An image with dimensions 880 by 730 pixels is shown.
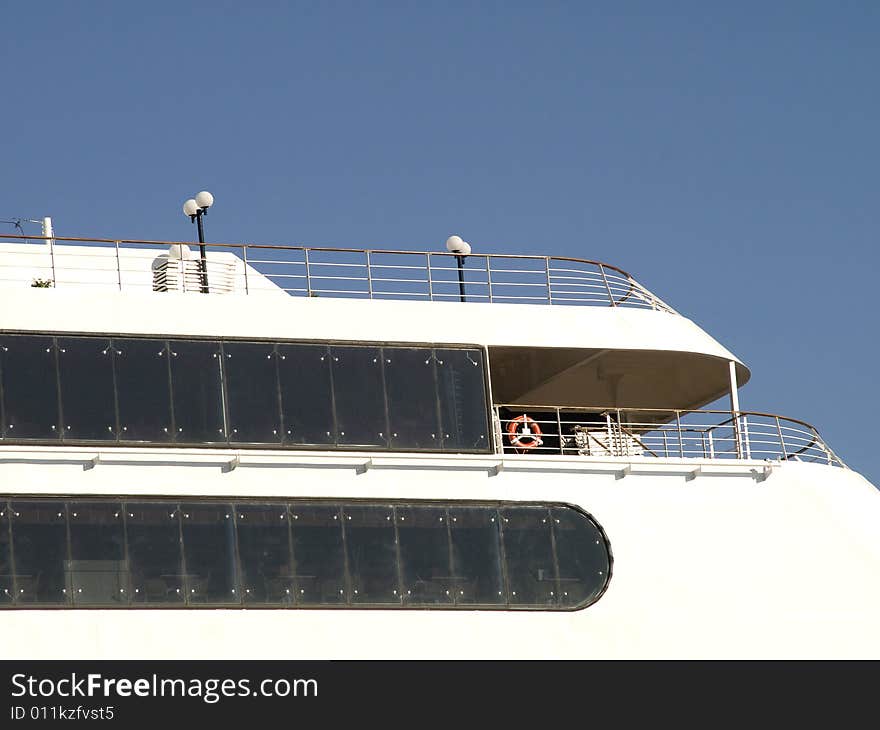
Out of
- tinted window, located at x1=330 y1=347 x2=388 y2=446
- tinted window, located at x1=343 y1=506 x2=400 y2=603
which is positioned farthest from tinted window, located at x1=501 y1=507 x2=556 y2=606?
tinted window, located at x1=330 y1=347 x2=388 y2=446

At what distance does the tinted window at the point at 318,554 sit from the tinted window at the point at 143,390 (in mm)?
2378

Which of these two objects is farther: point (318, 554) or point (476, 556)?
point (476, 556)

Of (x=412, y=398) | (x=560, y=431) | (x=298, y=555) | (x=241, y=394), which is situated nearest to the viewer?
(x=298, y=555)

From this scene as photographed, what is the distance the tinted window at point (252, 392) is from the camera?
78.1 feet

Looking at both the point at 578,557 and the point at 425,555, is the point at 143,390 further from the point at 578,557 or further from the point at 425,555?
the point at 578,557

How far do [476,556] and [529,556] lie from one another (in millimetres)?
865

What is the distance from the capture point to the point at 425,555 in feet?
77.7

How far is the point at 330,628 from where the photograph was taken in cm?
2275

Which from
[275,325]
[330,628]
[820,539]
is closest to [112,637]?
[330,628]

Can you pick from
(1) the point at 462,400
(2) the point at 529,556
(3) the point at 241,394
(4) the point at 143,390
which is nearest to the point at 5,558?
(4) the point at 143,390

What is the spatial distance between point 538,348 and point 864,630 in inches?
272

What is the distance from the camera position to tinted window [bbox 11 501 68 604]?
2180 centimetres

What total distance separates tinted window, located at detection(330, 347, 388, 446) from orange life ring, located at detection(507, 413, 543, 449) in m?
2.50

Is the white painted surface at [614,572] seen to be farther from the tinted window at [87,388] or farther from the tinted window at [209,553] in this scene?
the tinted window at [87,388]
